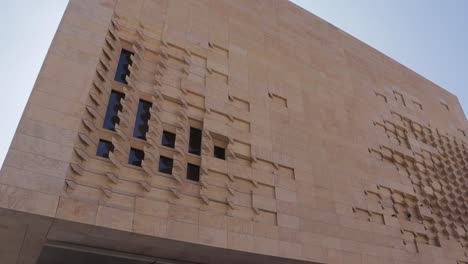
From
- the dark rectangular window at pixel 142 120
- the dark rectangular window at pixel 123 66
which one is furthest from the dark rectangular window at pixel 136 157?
the dark rectangular window at pixel 123 66

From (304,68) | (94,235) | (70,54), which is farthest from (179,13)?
(94,235)

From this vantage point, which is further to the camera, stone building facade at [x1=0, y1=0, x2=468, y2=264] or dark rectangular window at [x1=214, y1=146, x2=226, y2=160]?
dark rectangular window at [x1=214, y1=146, x2=226, y2=160]

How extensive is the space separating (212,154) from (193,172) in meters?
0.81

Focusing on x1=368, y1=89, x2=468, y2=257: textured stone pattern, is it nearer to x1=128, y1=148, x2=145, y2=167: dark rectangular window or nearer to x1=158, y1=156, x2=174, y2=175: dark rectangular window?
x1=158, y1=156, x2=174, y2=175: dark rectangular window

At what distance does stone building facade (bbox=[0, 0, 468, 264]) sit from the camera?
27.7ft

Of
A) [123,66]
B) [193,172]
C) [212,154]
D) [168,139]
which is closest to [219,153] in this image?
[212,154]

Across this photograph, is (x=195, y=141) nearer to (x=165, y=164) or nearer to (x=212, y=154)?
(x=212, y=154)

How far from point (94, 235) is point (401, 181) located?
12313 mm

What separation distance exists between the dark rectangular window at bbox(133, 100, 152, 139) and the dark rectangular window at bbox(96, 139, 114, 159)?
79 centimetres

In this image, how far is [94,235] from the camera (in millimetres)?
8547

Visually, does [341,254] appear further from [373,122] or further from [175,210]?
[373,122]

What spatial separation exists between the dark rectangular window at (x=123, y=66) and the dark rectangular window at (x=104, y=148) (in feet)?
7.16

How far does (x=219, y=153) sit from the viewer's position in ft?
36.8

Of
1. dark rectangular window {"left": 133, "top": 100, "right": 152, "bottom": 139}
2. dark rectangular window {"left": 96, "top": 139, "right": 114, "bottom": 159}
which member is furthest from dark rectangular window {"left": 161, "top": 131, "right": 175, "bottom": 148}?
dark rectangular window {"left": 96, "top": 139, "right": 114, "bottom": 159}
